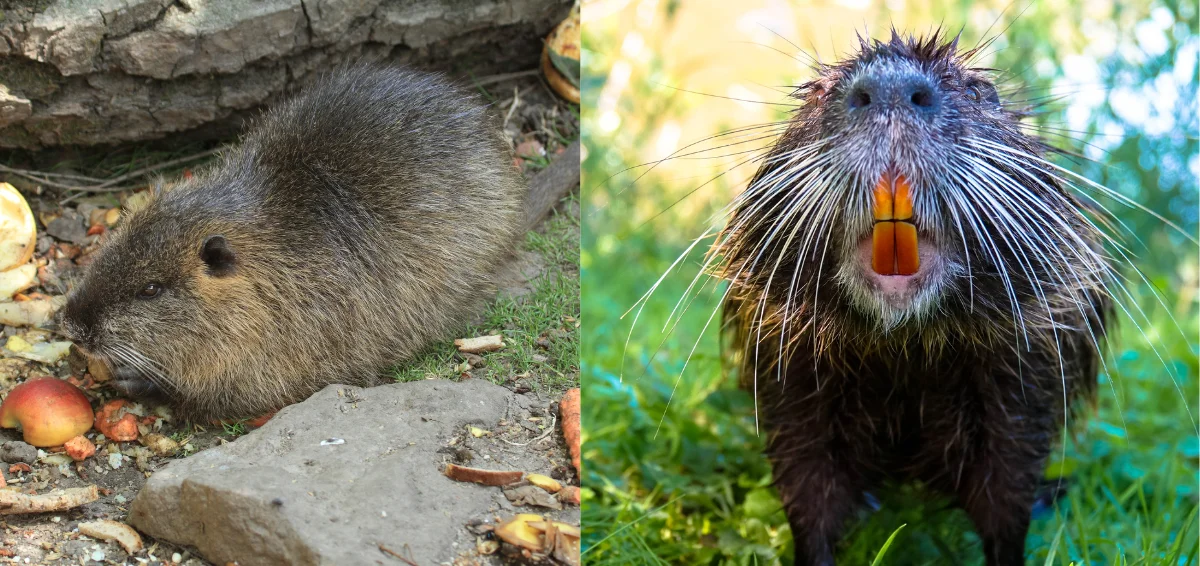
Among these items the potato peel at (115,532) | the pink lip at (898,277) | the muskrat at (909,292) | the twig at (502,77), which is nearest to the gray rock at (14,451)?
the potato peel at (115,532)

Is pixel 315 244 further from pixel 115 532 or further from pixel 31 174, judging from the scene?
pixel 115 532

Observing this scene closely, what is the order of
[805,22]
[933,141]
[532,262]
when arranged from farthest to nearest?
[805,22], [532,262], [933,141]

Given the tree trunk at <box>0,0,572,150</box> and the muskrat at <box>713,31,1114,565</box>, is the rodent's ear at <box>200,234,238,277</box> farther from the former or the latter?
the muskrat at <box>713,31,1114,565</box>

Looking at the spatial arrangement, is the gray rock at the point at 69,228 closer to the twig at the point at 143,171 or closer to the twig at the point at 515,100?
the twig at the point at 143,171

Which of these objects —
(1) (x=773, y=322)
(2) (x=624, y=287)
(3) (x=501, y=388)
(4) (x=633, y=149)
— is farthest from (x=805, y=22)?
(3) (x=501, y=388)

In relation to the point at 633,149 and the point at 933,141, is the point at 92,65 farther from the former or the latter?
the point at 633,149

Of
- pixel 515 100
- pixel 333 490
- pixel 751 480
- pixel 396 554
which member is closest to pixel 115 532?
pixel 333 490
